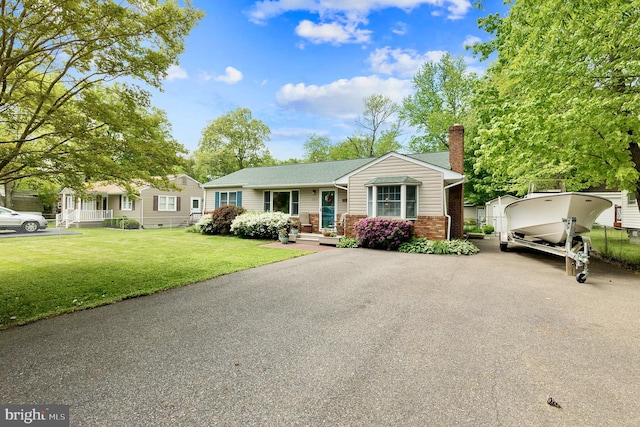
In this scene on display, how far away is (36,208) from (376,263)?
39.4 meters

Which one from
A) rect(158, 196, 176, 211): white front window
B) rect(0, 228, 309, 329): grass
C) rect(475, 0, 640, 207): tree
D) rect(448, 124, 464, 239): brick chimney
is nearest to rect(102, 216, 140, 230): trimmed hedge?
rect(158, 196, 176, 211): white front window

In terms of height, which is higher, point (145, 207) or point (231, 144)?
point (231, 144)

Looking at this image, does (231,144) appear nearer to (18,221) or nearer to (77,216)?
(77,216)

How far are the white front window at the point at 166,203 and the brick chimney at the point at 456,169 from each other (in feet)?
70.7

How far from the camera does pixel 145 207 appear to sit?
72.6 feet

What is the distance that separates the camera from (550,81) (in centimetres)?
714

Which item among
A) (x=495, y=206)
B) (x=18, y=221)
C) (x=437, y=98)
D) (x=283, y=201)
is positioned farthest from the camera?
(x=437, y=98)

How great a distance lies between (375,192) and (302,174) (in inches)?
244

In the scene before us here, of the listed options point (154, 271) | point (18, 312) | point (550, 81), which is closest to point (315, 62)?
point (550, 81)

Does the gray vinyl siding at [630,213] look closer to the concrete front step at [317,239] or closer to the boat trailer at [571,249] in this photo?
the boat trailer at [571,249]

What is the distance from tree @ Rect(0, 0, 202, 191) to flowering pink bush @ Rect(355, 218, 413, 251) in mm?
7940

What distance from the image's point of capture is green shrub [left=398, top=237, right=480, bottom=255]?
10586mm

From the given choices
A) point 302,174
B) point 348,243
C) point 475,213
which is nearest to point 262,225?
point 302,174

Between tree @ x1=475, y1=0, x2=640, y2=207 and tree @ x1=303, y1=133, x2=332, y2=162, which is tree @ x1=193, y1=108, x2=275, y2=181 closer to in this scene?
tree @ x1=303, y1=133, x2=332, y2=162
